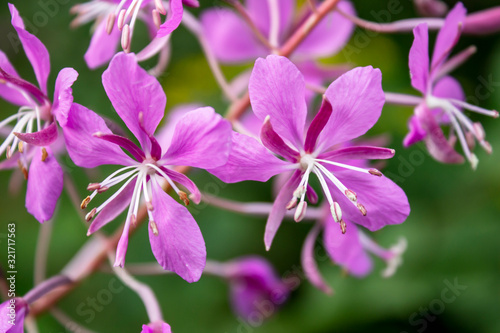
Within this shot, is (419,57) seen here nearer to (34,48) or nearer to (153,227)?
(153,227)

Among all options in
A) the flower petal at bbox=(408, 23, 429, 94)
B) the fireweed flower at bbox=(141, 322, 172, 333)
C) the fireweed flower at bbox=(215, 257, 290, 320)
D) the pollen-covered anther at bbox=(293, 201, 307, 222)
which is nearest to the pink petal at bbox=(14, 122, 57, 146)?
the fireweed flower at bbox=(141, 322, 172, 333)

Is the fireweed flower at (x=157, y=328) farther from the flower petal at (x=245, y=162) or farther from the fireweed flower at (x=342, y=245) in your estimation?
the fireweed flower at (x=342, y=245)

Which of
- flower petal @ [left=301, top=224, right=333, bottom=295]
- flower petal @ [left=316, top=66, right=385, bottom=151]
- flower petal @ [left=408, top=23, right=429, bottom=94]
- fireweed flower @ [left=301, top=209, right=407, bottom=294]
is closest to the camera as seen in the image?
flower petal @ [left=316, top=66, right=385, bottom=151]

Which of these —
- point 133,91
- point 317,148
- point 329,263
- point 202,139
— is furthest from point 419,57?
point 329,263

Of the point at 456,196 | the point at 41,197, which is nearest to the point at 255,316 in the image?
the point at 456,196

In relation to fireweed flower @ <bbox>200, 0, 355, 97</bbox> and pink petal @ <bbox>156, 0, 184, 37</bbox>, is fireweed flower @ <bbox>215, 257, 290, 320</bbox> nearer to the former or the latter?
fireweed flower @ <bbox>200, 0, 355, 97</bbox>

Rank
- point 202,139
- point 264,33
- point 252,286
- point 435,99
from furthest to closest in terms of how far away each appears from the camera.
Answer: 1. point 264,33
2. point 252,286
3. point 435,99
4. point 202,139
